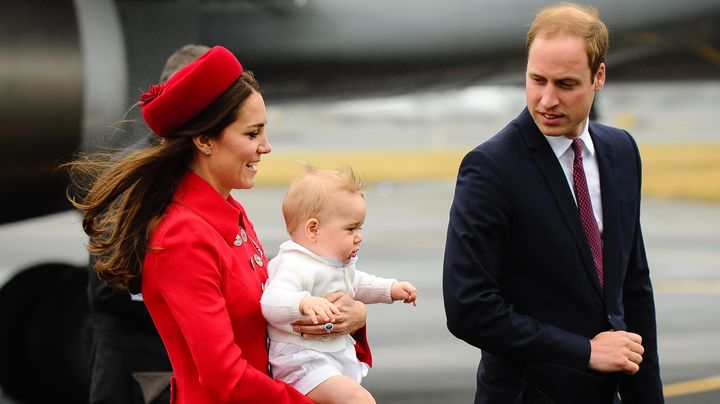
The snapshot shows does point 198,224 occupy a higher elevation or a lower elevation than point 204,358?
higher

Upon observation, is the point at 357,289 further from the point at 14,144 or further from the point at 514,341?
the point at 14,144

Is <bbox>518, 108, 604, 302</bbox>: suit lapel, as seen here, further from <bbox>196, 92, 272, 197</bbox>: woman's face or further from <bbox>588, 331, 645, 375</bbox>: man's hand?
<bbox>196, 92, 272, 197</bbox>: woman's face

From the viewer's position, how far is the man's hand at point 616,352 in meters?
2.86

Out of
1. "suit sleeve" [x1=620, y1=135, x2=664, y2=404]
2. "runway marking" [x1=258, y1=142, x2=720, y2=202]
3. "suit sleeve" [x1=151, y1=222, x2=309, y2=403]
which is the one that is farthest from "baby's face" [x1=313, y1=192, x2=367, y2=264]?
"runway marking" [x1=258, y1=142, x2=720, y2=202]

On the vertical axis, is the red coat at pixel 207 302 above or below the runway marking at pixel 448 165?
below

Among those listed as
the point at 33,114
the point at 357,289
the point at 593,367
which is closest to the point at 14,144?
the point at 33,114

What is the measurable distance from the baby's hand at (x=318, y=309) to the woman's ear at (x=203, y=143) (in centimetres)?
42

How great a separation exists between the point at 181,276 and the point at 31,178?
3.49 metres

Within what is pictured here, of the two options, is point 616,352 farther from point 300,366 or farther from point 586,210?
point 300,366

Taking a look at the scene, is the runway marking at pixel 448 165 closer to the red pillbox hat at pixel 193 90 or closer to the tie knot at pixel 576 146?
the tie knot at pixel 576 146

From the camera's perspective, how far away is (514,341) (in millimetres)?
2877

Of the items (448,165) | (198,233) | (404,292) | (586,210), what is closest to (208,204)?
(198,233)

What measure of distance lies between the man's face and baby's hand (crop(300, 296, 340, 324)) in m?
0.83

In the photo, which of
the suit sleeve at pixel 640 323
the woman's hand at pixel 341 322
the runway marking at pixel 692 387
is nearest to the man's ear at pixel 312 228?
the woman's hand at pixel 341 322
